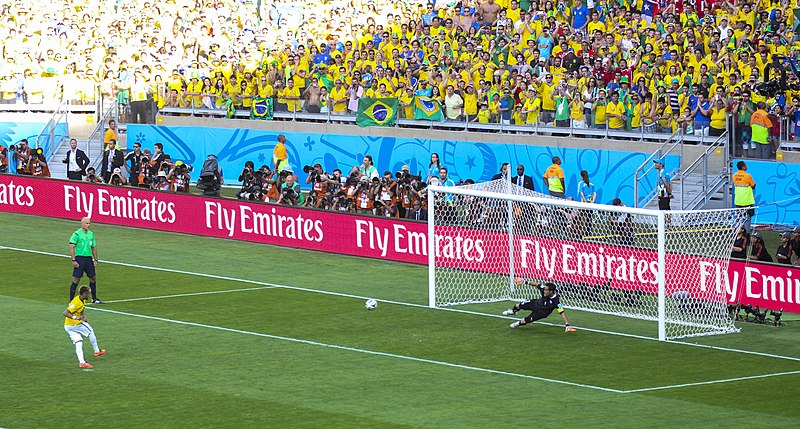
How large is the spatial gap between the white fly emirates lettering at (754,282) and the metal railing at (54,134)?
2563 cm

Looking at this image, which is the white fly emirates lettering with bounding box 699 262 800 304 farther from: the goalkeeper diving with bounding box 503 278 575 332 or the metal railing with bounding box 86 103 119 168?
the metal railing with bounding box 86 103 119 168

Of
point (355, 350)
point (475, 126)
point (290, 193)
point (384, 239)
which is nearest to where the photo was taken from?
point (355, 350)

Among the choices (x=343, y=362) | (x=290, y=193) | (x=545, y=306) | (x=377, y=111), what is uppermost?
(x=377, y=111)

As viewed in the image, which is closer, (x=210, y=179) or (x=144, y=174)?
(x=210, y=179)

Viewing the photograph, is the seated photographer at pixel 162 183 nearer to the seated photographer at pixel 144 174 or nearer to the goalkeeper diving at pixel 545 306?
the seated photographer at pixel 144 174

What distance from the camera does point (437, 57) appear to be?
134 feet

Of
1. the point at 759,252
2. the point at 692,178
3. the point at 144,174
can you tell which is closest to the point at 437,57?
the point at 144,174

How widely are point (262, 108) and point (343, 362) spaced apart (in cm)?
2225

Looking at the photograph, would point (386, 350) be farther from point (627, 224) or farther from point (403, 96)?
point (403, 96)

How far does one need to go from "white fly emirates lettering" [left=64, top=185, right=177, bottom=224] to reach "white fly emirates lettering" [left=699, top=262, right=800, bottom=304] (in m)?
15.2

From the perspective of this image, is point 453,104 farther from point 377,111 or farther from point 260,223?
point 260,223

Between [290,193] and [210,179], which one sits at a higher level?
[210,179]

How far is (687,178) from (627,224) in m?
9.33

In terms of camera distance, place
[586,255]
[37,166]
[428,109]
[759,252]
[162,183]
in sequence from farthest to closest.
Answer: [37,166] → [428,109] → [162,183] → [586,255] → [759,252]
